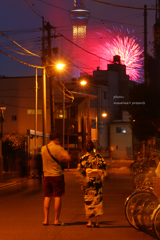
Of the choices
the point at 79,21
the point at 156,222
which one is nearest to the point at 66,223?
the point at 156,222

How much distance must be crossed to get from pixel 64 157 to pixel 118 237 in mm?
1900

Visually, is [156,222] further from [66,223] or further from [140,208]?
[66,223]

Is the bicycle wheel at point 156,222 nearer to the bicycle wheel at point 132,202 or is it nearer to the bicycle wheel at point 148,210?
the bicycle wheel at point 148,210

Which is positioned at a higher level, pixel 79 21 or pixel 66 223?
pixel 79 21

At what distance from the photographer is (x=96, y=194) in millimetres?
6996

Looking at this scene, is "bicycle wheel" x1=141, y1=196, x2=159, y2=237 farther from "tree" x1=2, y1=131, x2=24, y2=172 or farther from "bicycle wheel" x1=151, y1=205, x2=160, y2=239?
"tree" x1=2, y1=131, x2=24, y2=172

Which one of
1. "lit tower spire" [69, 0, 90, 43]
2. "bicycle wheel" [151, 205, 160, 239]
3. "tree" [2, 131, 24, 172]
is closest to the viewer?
"bicycle wheel" [151, 205, 160, 239]

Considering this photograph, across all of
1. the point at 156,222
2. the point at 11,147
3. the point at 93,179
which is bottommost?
the point at 156,222

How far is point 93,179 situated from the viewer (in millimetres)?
7004

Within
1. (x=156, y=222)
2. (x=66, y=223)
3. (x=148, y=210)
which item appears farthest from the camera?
(x=66, y=223)

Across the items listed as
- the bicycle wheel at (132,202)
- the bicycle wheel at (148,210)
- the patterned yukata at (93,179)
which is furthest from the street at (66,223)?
the patterned yukata at (93,179)

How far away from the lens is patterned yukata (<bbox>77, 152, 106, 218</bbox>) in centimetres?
696

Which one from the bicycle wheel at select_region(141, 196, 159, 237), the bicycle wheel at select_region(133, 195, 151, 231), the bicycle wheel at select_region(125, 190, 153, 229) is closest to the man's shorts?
the bicycle wheel at select_region(125, 190, 153, 229)

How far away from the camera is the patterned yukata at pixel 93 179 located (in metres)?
6.96
